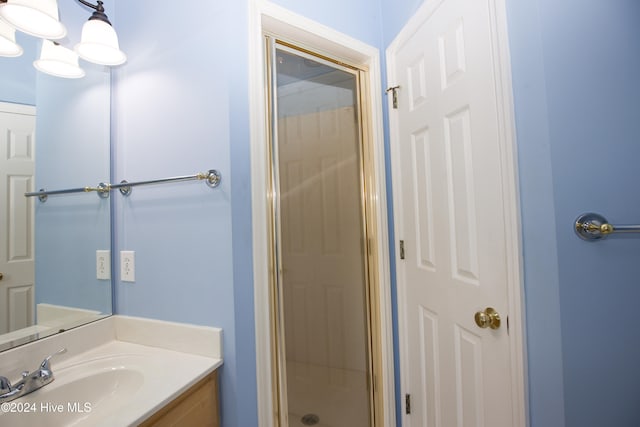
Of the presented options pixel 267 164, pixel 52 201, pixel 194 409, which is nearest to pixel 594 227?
pixel 267 164

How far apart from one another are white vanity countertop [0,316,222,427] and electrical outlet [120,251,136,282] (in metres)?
0.16

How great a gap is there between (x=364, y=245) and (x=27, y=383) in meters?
1.34

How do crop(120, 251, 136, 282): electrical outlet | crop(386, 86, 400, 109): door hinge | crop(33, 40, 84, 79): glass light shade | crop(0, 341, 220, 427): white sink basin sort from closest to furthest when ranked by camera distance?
crop(0, 341, 220, 427): white sink basin
crop(33, 40, 84, 79): glass light shade
crop(120, 251, 136, 282): electrical outlet
crop(386, 86, 400, 109): door hinge

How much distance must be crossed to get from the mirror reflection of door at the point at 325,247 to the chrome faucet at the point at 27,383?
86 cm

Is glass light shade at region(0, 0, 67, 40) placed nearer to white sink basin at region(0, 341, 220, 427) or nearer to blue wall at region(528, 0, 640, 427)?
white sink basin at region(0, 341, 220, 427)

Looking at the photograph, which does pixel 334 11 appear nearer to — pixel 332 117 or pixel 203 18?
pixel 332 117

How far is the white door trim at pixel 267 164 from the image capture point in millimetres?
1021

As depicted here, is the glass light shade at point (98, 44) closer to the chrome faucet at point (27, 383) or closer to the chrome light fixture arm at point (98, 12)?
the chrome light fixture arm at point (98, 12)

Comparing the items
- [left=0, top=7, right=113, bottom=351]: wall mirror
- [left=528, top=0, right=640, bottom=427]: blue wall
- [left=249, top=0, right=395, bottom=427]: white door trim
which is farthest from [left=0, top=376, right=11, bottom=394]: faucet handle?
[left=528, top=0, right=640, bottom=427]: blue wall

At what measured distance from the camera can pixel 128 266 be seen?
115 centimetres

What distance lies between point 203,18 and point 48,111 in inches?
25.8

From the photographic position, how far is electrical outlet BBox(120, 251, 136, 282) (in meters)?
1.14

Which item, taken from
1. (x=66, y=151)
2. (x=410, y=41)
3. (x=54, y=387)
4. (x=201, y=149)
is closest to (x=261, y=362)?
(x=54, y=387)

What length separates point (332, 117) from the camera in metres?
1.59
